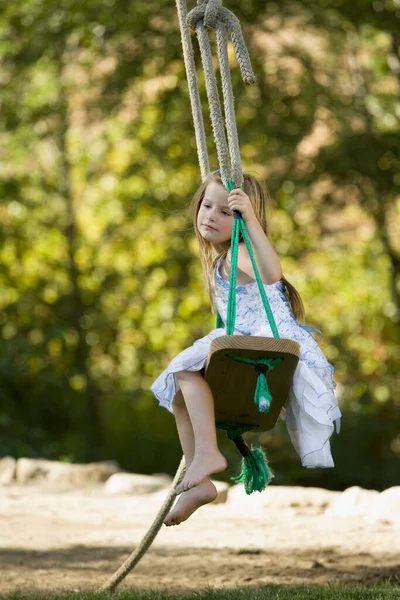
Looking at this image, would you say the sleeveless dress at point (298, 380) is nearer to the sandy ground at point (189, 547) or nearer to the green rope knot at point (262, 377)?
the green rope knot at point (262, 377)

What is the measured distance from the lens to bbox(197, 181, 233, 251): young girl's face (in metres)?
3.29

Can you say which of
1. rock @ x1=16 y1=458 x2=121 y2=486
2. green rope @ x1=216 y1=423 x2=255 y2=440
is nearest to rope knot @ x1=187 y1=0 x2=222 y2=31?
green rope @ x1=216 y1=423 x2=255 y2=440

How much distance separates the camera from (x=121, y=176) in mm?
8953

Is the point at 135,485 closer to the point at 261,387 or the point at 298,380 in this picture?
the point at 298,380

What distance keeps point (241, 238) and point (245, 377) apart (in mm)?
721

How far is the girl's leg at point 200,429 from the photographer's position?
2.88 metres

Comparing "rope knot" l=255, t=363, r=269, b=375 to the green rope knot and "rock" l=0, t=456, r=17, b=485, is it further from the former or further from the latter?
"rock" l=0, t=456, r=17, b=485

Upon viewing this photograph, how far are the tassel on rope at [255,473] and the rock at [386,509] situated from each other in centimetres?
225

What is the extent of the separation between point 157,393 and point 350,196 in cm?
589

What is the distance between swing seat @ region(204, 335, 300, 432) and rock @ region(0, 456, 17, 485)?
4548mm

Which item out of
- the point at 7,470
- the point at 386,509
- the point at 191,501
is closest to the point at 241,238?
the point at 191,501

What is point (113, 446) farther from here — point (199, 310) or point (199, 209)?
point (199, 209)

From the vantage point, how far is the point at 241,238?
3.43m

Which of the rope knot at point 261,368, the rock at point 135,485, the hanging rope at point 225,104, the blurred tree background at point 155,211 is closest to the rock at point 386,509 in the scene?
the rock at point 135,485
